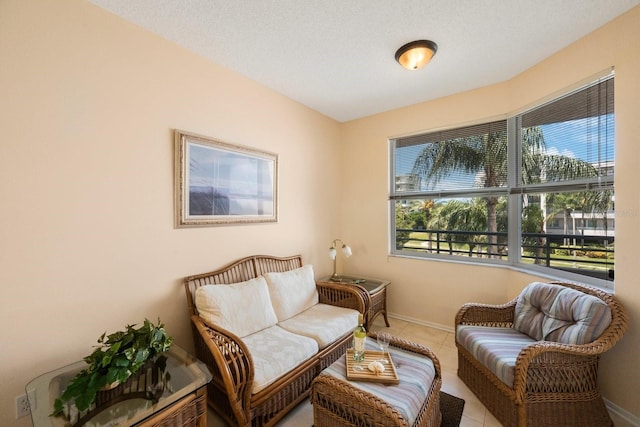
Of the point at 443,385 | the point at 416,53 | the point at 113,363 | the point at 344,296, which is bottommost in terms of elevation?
the point at 443,385

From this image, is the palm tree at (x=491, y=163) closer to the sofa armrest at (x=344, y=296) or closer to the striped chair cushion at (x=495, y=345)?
the striped chair cushion at (x=495, y=345)

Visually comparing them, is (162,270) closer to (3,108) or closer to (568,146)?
(3,108)

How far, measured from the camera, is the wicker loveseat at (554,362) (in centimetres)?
150

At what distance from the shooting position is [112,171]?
5.55 ft

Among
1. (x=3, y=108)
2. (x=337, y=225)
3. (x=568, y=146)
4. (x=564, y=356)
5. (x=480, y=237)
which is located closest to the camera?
(x=3, y=108)

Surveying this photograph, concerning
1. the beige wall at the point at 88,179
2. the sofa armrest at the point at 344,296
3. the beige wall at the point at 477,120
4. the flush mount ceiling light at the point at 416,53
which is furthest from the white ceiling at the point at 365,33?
the sofa armrest at the point at 344,296

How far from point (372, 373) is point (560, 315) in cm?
141

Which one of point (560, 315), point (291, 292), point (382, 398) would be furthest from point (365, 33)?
point (560, 315)

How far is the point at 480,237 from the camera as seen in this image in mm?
2854

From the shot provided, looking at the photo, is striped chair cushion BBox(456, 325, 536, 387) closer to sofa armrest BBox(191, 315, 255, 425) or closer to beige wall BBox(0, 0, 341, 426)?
sofa armrest BBox(191, 315, 255, 425)

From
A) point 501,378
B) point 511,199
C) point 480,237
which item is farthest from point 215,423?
point 511,199

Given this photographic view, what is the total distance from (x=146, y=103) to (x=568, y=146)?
3.39 m

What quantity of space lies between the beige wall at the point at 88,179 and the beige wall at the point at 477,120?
6.04ft

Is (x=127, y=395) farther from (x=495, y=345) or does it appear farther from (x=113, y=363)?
(x=495, y=345)
